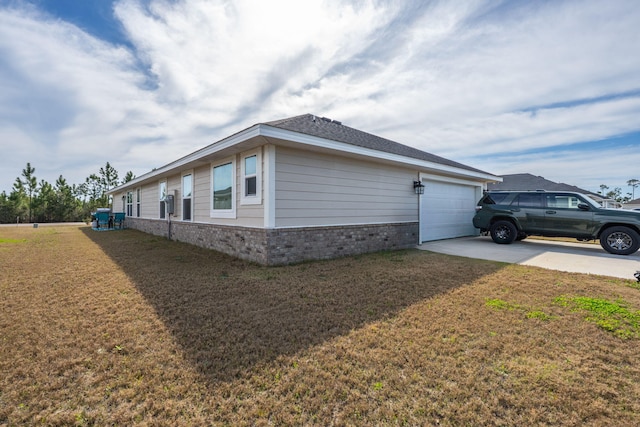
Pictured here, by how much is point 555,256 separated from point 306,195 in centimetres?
615

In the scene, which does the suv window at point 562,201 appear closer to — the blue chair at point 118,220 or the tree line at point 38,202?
the blue chair at point 118,220

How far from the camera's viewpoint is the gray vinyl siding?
5.99 meters

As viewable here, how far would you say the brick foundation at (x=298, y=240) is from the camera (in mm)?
5852

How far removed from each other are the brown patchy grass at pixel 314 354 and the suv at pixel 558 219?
3601mm

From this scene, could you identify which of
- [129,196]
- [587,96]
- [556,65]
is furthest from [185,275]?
[129,196]

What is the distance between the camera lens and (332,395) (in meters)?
1.85

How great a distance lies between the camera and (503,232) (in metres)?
8.77

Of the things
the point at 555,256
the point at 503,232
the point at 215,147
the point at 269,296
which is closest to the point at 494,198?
the point at 503,232

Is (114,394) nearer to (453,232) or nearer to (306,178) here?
(306,178)

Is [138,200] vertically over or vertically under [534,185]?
under

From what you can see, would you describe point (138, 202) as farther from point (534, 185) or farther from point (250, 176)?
point (534, 185)

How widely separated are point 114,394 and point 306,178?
196 inches

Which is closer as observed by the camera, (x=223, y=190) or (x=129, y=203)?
(x=223, y=190)

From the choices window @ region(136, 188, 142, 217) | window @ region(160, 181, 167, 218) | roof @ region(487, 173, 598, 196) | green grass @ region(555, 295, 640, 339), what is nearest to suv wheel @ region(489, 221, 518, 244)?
green grass @ region(555, 295, 640, 339)
